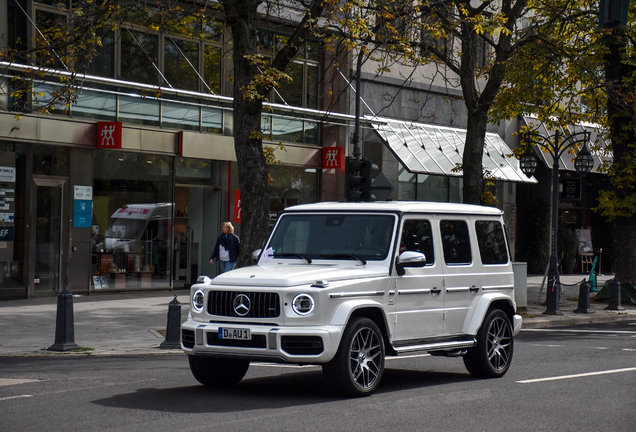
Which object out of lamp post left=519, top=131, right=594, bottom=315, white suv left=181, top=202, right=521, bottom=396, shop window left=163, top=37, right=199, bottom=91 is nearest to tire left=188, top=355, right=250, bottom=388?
white suv left=181, top=202, right=521, bottom=396

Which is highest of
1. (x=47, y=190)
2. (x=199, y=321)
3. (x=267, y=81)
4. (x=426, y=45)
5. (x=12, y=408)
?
(x=426, y=45)

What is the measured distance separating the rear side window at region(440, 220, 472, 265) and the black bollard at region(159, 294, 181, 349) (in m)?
4.69

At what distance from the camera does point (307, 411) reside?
7715 millimetres

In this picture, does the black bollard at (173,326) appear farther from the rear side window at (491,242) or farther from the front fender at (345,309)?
the front fender at (345,309)

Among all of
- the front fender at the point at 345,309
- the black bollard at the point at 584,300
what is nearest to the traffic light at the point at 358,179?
the black bollard at the point at 584,300

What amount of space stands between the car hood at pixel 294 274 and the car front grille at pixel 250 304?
10 centimetres

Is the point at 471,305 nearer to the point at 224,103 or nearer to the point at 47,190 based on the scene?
the point at 47,190

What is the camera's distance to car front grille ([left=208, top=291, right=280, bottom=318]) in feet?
27.1

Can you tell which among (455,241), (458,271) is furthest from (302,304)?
(455,241)

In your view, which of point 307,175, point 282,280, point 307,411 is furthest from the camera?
point 307,175

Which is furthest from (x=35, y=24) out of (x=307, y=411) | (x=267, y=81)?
(x=307, y=411)

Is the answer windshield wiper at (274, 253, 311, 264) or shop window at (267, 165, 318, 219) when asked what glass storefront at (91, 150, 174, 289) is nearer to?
shop window at (267, 165, 318, 219)

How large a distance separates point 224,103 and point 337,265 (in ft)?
51.2

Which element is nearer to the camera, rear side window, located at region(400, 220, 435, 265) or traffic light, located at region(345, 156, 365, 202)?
rear side window, located at region(400, 220, 435, 265)
